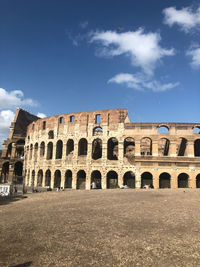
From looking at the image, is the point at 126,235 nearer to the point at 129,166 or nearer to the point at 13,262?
the point at 13,262

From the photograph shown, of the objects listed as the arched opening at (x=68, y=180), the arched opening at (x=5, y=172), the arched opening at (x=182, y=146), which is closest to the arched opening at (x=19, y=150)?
the arched opening at (x=5, y=172)

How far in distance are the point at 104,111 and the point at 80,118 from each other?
3.93 metres

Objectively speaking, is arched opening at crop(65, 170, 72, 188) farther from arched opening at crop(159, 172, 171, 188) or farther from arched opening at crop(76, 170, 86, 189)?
arched opening at crop(159, 172, 171, 188)

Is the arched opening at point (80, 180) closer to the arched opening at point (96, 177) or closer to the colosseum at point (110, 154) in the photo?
the colosseum at point (110, 154)

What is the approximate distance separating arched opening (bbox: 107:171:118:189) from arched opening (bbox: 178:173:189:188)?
8.49 m

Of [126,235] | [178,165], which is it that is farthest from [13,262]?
[178,165]

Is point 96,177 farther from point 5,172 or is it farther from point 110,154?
point 5,172

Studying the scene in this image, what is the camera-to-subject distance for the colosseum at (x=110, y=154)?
83.0ft

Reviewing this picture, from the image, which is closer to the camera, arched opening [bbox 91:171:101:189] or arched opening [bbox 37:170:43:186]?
arched opening [bbox 91:171:101:189]

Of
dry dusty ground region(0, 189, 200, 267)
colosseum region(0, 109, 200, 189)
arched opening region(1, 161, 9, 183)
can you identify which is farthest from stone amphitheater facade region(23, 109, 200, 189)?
dry dusty ground region(0, 189, 200, 267)

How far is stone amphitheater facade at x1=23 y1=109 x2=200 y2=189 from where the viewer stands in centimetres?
2525

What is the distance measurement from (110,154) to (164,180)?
360 inches

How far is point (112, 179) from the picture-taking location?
89.5 ft

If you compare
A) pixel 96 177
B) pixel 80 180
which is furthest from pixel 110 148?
pixel 80 180
